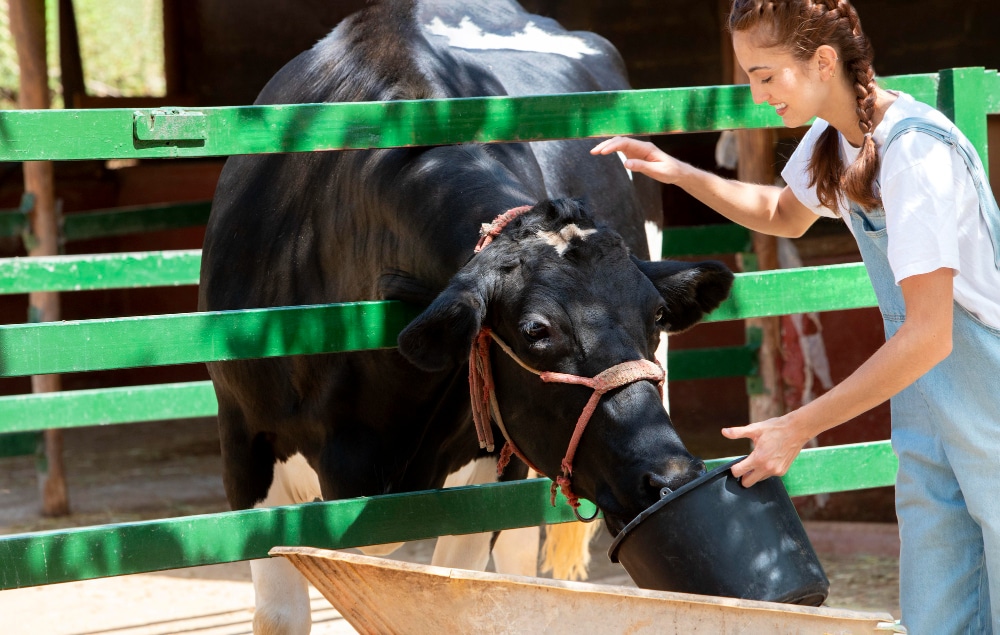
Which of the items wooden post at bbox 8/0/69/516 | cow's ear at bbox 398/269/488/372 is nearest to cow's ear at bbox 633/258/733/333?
cow's ear at bbox 398/269/488/372

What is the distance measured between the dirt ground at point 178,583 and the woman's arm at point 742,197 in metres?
2.20

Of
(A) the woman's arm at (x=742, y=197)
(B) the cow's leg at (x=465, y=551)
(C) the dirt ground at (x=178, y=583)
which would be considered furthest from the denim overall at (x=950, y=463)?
(C) the dirt ground at (x=178, y=583)

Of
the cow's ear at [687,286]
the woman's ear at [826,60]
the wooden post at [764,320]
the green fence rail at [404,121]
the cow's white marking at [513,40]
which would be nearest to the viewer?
the woman's ear at [826,60]

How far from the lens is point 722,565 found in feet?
6.04

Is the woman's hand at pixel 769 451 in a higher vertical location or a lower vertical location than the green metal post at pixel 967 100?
lower

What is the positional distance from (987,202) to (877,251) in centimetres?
21

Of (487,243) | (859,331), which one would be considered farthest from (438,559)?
(859,331)

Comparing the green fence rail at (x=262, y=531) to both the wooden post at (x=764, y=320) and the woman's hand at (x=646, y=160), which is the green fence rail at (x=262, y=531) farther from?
the wooden post at (x=764, y=320)

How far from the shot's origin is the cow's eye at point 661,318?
7.47 ft

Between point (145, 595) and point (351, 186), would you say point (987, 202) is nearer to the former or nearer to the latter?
point (351, 186)

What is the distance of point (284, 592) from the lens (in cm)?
331

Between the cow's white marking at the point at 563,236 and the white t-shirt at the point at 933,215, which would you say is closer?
the white t-shirt at the point at 933,215

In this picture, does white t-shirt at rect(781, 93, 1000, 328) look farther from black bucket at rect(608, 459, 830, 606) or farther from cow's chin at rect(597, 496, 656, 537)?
cow's chin at rect(597, 496, 656, 537)

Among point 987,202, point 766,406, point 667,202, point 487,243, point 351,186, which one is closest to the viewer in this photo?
point 987,202
